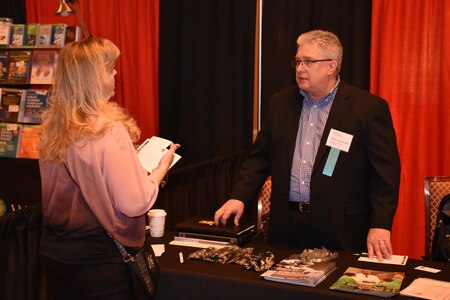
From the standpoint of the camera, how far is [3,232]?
2684 mm

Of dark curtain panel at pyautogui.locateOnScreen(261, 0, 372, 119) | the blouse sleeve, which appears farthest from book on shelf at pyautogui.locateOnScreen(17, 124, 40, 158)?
the blouse sleeve

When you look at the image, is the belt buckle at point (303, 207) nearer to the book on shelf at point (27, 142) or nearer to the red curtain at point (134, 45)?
the red curtain at point (134, 45)

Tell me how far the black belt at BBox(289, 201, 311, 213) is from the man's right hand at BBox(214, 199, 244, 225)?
247mm

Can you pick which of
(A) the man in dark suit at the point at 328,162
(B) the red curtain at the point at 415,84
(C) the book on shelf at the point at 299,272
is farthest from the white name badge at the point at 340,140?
(B) the red curtain at the point at 415,84

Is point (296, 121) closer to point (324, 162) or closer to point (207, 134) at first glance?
point (324, 162)

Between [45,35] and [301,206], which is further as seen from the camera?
[45,35]

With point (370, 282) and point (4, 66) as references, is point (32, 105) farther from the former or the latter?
point (370, 282)

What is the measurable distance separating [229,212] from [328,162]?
1.73 feet

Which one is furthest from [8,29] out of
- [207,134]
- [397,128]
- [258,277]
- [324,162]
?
[258,277]

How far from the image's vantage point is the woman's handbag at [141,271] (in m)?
2.11

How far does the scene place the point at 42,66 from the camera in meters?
5.95

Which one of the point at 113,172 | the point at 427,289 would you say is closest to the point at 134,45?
the point at 113,172

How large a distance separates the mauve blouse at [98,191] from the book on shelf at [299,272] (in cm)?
56

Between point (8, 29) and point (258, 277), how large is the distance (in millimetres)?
4612
